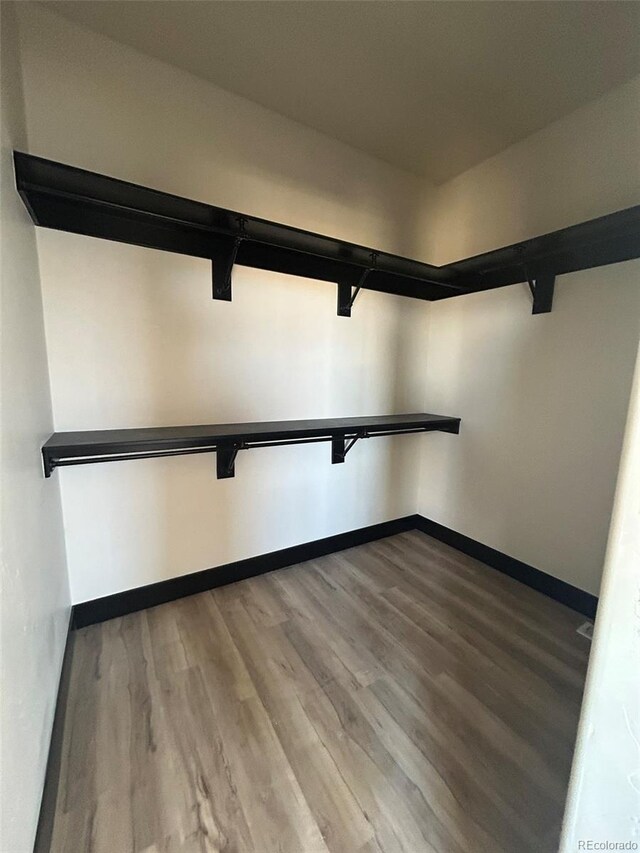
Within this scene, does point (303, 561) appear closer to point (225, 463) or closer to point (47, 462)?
point (225, 463)

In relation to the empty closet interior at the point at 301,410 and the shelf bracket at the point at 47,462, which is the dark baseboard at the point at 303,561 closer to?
the empty closet interior at the point at 301,410

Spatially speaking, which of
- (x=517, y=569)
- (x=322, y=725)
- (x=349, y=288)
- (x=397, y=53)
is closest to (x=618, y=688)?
(x=322, y=725)

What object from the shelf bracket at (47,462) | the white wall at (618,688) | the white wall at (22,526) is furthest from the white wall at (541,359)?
the shelf bracket at (47,462)

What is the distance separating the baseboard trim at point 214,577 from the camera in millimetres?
1605

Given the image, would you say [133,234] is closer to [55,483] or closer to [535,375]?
[55,483]

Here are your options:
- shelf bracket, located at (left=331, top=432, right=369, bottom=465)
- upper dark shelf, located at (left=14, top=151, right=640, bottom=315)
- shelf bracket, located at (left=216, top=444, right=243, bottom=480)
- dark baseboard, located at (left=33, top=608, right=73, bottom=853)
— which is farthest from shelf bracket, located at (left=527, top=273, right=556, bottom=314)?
dark baseboard, located at (left=33, top=608, right=73, bottom=853)

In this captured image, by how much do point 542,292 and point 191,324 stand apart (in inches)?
69.8

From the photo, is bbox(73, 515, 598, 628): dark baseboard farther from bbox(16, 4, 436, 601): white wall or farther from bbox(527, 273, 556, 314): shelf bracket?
bbox(527, 273, 556, 314): shelf bracket

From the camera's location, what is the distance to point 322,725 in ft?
3.84

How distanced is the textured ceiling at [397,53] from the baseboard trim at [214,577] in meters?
2.31

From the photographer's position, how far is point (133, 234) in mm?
1427

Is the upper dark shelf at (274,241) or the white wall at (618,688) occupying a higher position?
the upper dark shelf at (274,241)

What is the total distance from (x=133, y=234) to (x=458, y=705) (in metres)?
2.19

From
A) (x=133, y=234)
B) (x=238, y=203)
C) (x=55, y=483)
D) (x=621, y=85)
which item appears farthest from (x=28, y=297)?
(x=621, y=85)
